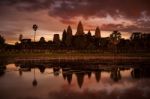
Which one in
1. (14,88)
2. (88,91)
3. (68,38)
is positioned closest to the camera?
(88,91)

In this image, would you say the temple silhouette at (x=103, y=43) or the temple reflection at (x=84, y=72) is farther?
the temple silhouette at (x=103, y=43)

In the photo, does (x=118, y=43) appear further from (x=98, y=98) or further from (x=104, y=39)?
(x=98, y=98)

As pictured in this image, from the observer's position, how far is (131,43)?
5581 inches

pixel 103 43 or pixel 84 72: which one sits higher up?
pixel 103 43

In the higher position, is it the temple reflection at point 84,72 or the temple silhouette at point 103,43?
the temple silhouette at point 103,43

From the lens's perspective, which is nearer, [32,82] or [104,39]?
[32,82]

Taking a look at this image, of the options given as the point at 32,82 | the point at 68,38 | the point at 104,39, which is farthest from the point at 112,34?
the point at 32,82

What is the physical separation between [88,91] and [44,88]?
419 centimetres

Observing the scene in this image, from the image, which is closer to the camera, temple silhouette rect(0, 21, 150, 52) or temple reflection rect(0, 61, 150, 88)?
temple reflection rect(0, 61, 150, 88)

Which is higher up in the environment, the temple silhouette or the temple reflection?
the temple silhouette

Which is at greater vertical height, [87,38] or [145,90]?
[87,38]

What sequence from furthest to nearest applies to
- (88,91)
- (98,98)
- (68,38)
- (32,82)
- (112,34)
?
(68,38)
(112,34)
(32,82)
(88,91)
(98,98)

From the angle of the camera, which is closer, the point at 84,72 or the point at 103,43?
the point at 84,72

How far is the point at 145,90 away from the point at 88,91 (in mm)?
4961
